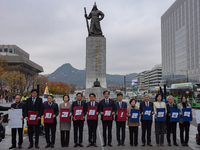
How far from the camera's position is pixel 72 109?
711 centimetres

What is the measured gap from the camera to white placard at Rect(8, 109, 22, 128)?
6730 millimetres

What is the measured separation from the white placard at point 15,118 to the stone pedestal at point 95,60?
21309 mm

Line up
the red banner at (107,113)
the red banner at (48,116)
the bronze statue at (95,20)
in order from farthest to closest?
1. the bronze statue at (95,20)
2. the red banner at (107,113)
3. the red banner at (48,116)

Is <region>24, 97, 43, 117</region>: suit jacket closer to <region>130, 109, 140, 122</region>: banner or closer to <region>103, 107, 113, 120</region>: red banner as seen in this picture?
<region>103, 107, 113, 120</region>: red banner

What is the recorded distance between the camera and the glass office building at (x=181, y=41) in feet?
201

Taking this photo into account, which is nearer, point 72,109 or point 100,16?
point 72,109

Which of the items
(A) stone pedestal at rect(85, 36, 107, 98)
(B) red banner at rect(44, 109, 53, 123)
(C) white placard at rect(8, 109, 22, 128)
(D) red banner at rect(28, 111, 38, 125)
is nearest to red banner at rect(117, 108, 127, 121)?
(B) red banner at rect(44, 109, 53, 123)

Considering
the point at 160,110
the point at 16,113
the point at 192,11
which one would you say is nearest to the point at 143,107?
the point at 160,110

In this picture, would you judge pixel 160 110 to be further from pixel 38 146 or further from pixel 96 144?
pixel 38 146

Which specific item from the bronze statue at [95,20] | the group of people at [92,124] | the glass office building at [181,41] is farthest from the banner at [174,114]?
the glass office building at [181,41]

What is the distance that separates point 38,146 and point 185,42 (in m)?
71.2

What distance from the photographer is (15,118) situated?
6781 mm

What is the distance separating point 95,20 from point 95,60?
225 inches

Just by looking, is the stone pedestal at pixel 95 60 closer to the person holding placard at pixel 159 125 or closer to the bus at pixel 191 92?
the bus at pixel 191 92
